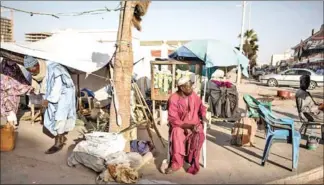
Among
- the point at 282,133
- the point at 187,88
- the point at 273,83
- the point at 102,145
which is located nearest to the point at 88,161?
the point at 102,145

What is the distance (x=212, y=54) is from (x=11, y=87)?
16.4 ft

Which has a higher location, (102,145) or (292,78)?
(292,78)

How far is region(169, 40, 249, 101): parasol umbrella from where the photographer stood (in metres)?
8.16

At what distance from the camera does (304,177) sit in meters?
4.59

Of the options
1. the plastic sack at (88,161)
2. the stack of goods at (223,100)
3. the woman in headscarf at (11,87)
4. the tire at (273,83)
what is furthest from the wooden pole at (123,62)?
the tire at (273,83)

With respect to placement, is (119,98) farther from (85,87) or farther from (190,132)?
(85,87)

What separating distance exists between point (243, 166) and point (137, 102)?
10.6ft

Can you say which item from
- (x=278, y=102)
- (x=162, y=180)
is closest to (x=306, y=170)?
(x=162, y=180)

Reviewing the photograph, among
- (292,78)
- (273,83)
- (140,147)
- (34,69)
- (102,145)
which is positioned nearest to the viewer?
(102,145)

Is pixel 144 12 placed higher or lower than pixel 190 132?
higher

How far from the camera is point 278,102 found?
567 inches

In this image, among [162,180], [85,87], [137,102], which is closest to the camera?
[162,180]

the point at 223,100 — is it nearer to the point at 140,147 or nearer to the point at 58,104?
the point at 140,147

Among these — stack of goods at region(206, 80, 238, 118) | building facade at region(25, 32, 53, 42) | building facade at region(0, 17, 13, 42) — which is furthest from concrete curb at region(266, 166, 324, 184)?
building facade at region(0, 17, 13, 42)
